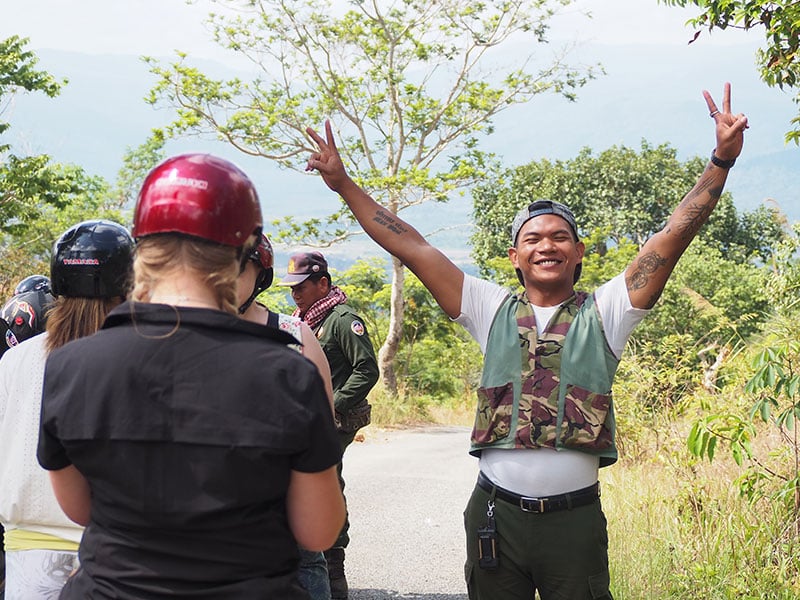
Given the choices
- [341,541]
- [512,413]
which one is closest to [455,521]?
[341,541]

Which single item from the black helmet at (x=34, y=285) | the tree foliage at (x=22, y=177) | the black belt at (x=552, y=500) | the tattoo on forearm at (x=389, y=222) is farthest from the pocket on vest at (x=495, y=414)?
the tree foliage at (x=22, y=177)

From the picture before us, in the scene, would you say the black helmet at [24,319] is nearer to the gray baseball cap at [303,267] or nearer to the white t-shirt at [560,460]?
the gray baseball cap at [303,267]

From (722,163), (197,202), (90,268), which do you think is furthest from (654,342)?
(197,202)

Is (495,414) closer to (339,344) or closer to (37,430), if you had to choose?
(37,430)

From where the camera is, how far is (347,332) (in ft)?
20.0

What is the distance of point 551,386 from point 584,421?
0.56 feet

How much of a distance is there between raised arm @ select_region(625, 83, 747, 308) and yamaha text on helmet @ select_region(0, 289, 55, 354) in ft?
8.80

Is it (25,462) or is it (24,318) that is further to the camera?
(24,318)

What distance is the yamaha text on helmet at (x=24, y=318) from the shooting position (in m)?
4.54

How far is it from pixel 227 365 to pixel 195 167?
0.45 meters

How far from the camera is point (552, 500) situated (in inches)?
139

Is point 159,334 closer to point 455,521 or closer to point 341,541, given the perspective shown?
point 341,541

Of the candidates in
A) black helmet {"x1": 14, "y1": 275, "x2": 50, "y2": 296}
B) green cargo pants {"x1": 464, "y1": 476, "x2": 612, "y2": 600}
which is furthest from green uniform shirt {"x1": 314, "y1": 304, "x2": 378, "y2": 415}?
green cargo pants {"x1": 464, "y1": 476, "x2": 612, "y2": 600}

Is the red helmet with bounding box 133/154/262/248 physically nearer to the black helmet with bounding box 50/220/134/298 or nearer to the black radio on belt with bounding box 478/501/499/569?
the black helmet with bounding box 50/220/134/298
